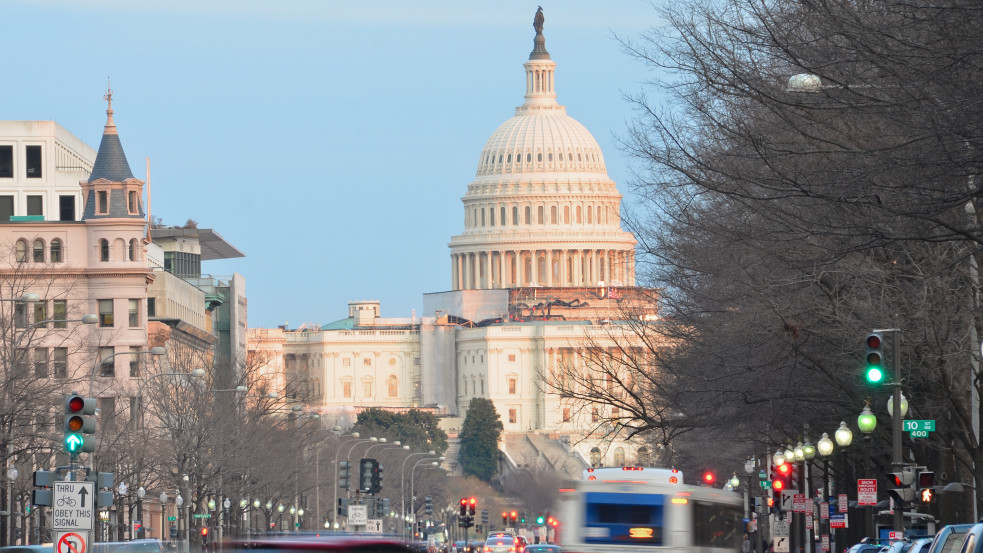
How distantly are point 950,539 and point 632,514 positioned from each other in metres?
8.60

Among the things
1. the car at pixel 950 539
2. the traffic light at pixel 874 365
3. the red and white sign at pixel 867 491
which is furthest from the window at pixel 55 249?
the car at pixel 950 539

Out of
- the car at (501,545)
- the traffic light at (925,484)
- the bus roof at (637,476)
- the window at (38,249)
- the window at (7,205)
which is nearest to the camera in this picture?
the bus roof at (637,476)

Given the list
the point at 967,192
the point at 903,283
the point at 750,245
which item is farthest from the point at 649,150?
the point at 967,192

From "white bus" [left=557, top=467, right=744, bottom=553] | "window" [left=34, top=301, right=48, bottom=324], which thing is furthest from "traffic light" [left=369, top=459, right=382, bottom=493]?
"white bus" [left=557, top=467, right=744, bottom=553]

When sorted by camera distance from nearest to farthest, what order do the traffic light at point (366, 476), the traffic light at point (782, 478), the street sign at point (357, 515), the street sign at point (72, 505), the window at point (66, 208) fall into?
the street sign at point (72, 505) → the traffic light at point (782, 478) → the street sign at point (357, 515) → the traffic light at point (366, 476) → the window at point (66, 208)

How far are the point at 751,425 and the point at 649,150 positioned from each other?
895 inches

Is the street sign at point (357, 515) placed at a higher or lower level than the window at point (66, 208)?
lower

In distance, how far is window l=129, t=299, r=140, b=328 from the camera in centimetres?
10906

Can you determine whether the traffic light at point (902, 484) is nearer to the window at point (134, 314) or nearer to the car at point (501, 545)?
the car at point (501, 545)

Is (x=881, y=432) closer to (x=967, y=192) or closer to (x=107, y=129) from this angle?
(x=967, y=192)

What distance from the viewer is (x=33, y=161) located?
4660 inches

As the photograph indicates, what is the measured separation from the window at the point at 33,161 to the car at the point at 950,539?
319ft

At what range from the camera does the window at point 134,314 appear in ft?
358

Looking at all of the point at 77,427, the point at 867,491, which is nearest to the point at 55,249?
the point at 867,491
